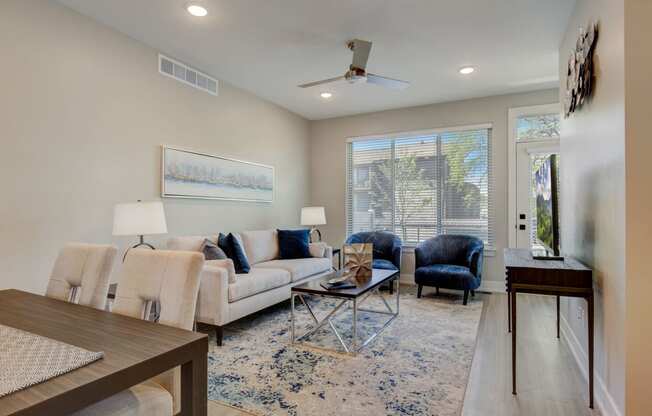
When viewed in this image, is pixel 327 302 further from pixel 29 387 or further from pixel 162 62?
pixel 29 387

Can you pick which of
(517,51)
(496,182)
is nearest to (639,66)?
(517,51)

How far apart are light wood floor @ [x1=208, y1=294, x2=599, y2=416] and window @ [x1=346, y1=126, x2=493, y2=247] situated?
6.10 ft

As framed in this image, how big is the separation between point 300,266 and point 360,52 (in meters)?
2.41

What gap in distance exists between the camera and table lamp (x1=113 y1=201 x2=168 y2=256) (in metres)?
2.68

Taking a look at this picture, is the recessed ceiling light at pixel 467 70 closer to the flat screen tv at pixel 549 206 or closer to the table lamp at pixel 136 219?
the flat screen tv at pixel 549 206

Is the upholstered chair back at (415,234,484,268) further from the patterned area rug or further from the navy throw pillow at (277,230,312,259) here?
the navy throw pillow at (277,230,312,259)

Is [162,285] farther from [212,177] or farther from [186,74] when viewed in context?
[186,74]

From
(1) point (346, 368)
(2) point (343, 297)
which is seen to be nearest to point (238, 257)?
(2) point (343, 297)

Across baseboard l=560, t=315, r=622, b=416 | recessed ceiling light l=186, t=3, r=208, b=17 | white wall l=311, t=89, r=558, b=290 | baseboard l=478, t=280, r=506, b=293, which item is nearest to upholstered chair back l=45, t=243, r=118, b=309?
recessed ceiling light l=186, t=3, r=208, b=17

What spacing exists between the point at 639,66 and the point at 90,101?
3.72 m

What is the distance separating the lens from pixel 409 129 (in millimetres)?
5504

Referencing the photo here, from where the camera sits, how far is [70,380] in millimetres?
850

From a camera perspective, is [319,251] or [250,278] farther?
[319,251]

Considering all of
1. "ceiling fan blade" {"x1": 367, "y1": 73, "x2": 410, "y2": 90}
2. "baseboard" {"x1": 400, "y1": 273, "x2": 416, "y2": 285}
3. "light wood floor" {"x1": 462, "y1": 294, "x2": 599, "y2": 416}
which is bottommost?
"light wood floor" {"x1": 462, "y1": 294, "x2": 599, "y2": 416}
